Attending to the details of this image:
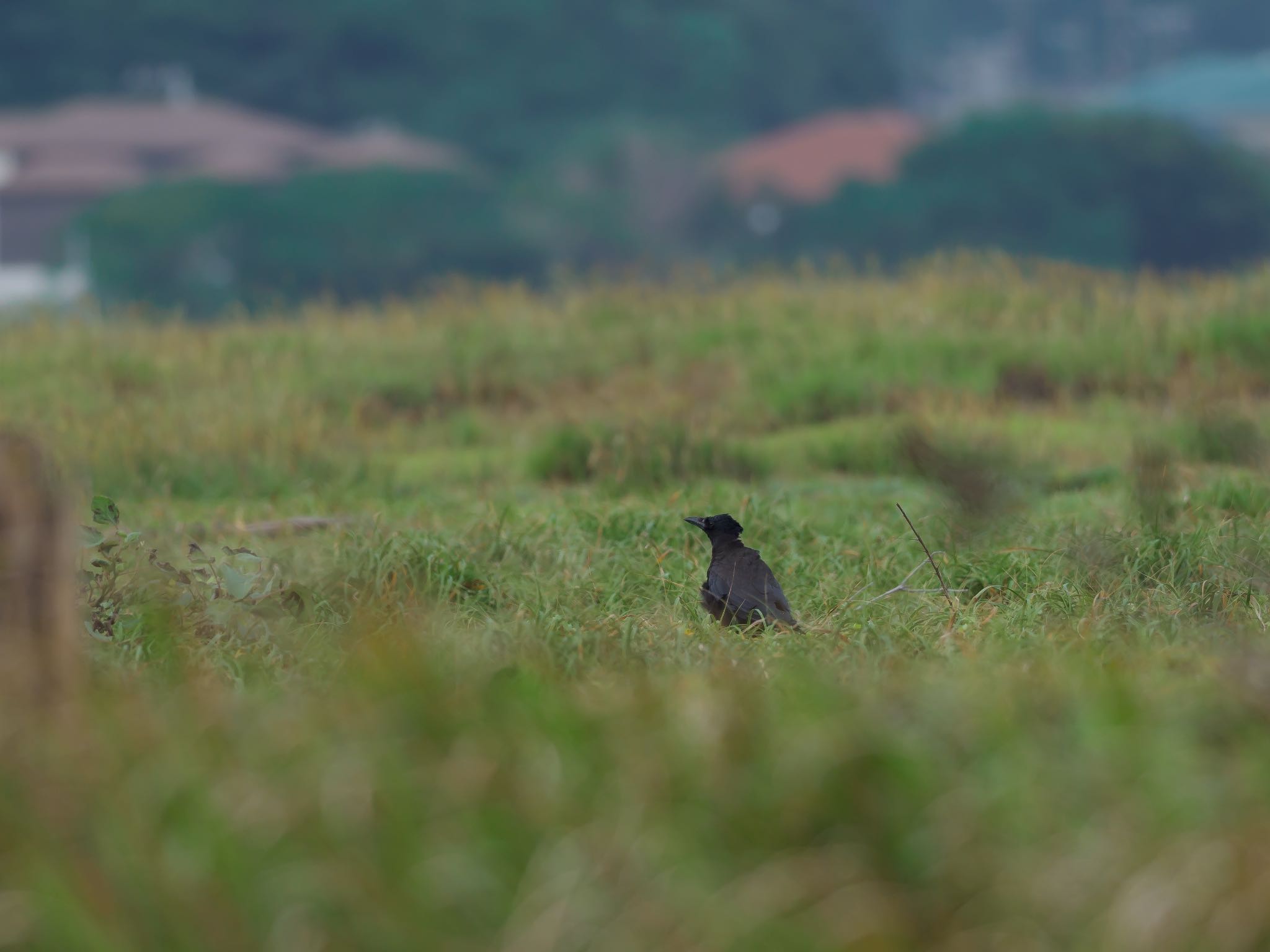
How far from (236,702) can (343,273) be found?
34.9m

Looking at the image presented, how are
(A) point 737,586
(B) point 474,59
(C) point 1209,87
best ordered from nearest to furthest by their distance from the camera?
1. (A) point 737,586
2. (B) point 474,59
3. (C) point 1209,87

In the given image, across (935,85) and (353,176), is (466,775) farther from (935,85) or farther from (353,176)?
(935,85)

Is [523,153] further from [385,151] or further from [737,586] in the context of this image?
[737,586]

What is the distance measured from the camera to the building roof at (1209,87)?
165ft

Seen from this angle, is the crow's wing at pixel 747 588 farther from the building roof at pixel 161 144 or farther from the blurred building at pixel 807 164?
the building roof at pixel 161 144

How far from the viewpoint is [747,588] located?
5555 mm

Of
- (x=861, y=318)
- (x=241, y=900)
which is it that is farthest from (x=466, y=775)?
(x=861, y=318)

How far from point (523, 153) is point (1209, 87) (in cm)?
2129

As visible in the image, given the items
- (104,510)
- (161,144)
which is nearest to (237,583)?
(104,510)

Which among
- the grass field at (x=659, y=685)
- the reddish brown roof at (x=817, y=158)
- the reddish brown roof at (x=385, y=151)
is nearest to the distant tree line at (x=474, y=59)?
the reddish brown roof at (x=385, y=151)

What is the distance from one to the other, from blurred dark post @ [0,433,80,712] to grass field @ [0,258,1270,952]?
16 cm

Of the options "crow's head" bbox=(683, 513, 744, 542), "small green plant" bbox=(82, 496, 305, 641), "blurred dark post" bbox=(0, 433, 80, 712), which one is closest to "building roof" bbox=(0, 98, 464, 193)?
"small green plant" bbox=(82, 496, 305, 641)

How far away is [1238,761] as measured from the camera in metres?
3.21

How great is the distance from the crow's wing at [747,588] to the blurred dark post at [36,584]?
2.48 meters
